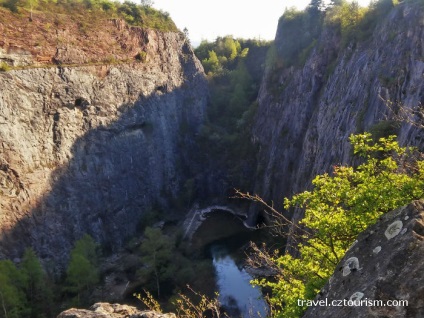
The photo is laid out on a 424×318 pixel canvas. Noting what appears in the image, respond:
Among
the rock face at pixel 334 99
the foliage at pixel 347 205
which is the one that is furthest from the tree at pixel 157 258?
the foliage at pixel 347 205

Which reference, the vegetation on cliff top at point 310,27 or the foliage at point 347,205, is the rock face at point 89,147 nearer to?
the vegetation on cliff top at point 310,27

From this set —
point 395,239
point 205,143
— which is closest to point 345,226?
point 395,239

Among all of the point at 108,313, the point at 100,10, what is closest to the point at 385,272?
the point at 108,313

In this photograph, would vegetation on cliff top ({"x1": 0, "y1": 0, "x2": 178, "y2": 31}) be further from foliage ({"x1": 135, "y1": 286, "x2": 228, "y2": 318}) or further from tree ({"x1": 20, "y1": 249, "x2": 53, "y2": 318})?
foliage ({"x1": 135, "y1": 286, "x2": 228, "y2": 318})

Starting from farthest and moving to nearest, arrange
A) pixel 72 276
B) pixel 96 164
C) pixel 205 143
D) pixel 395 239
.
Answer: pixel 205 143 < pixel 96 164 < pixel 72 276 < pixel 395 239

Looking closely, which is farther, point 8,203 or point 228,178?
point 228,178

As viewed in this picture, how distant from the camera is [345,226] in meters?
7.48

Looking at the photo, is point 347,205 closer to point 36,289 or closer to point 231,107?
point 36,289

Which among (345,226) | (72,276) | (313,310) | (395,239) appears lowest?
(72,276)

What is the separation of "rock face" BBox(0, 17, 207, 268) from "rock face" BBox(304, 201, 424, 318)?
115 ft

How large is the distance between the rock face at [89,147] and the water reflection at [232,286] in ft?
40.7

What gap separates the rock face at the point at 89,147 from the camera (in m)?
35.9

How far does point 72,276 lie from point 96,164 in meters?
15.5

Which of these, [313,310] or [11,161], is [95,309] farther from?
[11,161]
